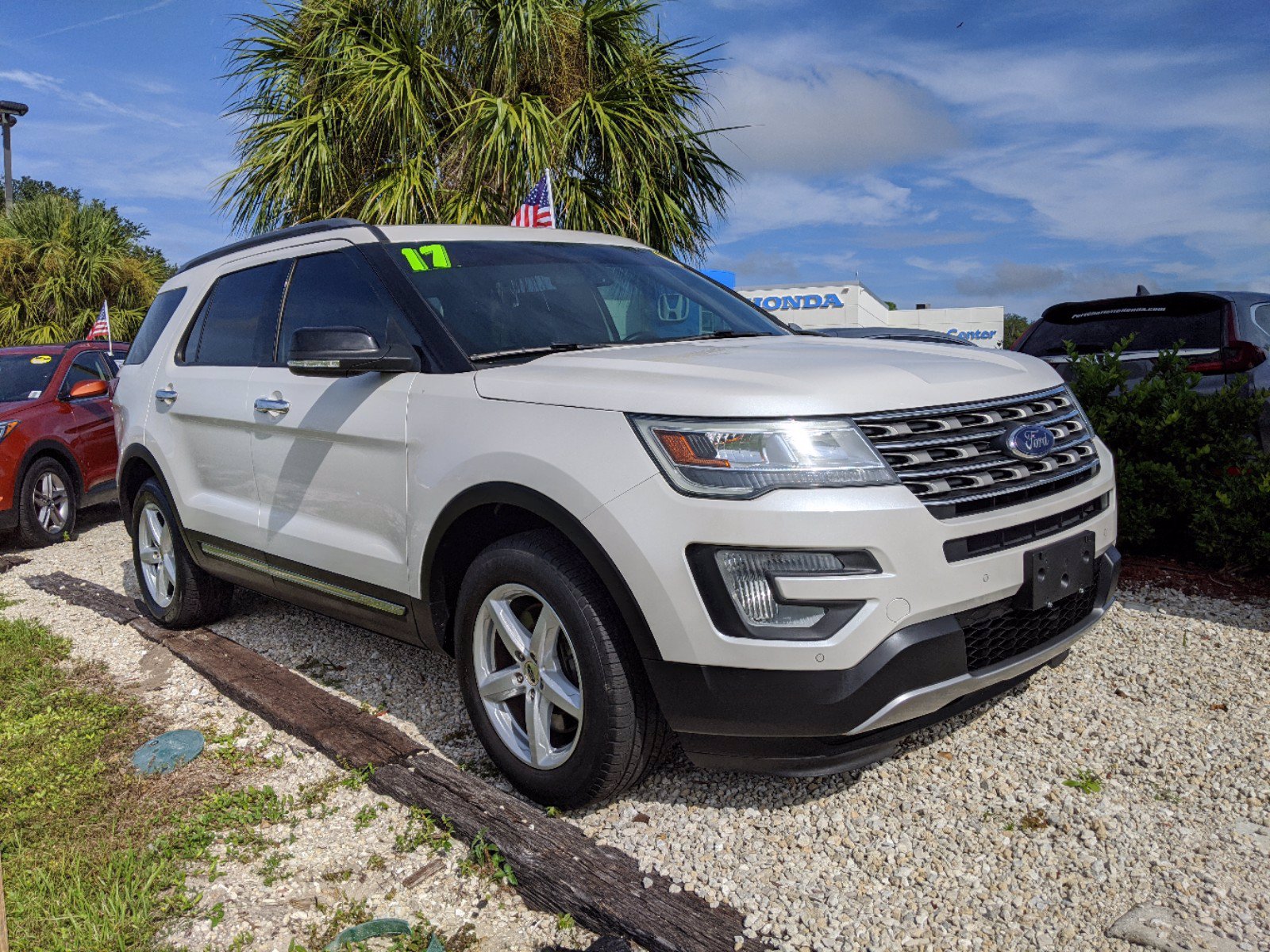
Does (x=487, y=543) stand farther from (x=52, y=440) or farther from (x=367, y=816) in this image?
(x=52, y=440)

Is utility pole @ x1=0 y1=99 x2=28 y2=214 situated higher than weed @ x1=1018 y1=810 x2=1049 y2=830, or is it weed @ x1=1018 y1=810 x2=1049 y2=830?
utility pole @ x1=0 y1=99 x2=28 y2=214

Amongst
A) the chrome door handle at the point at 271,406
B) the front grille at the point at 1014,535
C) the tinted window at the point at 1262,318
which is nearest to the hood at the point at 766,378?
the front grille at the point at 1014,535

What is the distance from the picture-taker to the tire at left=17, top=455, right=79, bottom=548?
832 centimetres

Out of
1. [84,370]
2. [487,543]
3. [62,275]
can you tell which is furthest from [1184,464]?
[62,275]

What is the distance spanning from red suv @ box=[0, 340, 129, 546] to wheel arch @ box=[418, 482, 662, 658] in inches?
265

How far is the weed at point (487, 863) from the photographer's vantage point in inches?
103

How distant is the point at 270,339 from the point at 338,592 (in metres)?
1.18

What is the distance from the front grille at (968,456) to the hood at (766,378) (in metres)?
0.04

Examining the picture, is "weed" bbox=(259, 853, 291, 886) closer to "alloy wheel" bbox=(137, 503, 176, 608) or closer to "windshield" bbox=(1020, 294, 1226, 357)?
"alloy wheel" bbox=(137, 503, 176, 608)

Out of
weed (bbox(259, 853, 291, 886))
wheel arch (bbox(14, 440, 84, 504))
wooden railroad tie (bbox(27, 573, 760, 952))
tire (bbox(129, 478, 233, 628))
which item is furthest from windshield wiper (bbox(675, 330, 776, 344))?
wheel arch (bbox(14, 440, 84, 504))

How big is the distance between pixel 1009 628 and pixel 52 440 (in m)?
8.49

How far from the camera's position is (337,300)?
3.67 m

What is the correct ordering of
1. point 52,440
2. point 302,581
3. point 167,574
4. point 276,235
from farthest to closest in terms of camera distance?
point 52,440 < point 167,574 < point 276,235 < point 302,581

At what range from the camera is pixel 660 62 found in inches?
507
